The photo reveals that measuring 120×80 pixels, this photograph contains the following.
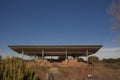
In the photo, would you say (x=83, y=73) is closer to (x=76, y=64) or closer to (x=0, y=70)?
(x=76, y=64)

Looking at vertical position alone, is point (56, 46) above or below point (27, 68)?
above

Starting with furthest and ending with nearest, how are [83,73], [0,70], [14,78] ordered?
[83,73]
[0,70]
[14,78]

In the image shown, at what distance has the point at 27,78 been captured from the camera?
6.86 m

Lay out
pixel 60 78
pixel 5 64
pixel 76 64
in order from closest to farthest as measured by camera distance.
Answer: pixel 5 64 < pixel 60 78 < pixel 76 64

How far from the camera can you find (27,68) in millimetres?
7168

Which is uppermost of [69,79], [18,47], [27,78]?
[18,47]

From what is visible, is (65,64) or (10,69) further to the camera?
(65,64)

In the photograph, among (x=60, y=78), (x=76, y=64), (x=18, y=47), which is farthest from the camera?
(x=18, y=47)

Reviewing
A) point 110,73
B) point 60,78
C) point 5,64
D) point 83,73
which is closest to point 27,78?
point 5,64

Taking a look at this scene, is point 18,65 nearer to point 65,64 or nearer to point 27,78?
point 27,78

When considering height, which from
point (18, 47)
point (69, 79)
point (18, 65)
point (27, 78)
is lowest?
point (69, 79)

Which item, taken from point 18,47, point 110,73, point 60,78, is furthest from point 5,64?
point 18,47

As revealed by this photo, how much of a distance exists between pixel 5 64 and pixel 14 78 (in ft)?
4.08

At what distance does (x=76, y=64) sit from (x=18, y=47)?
10.9m
